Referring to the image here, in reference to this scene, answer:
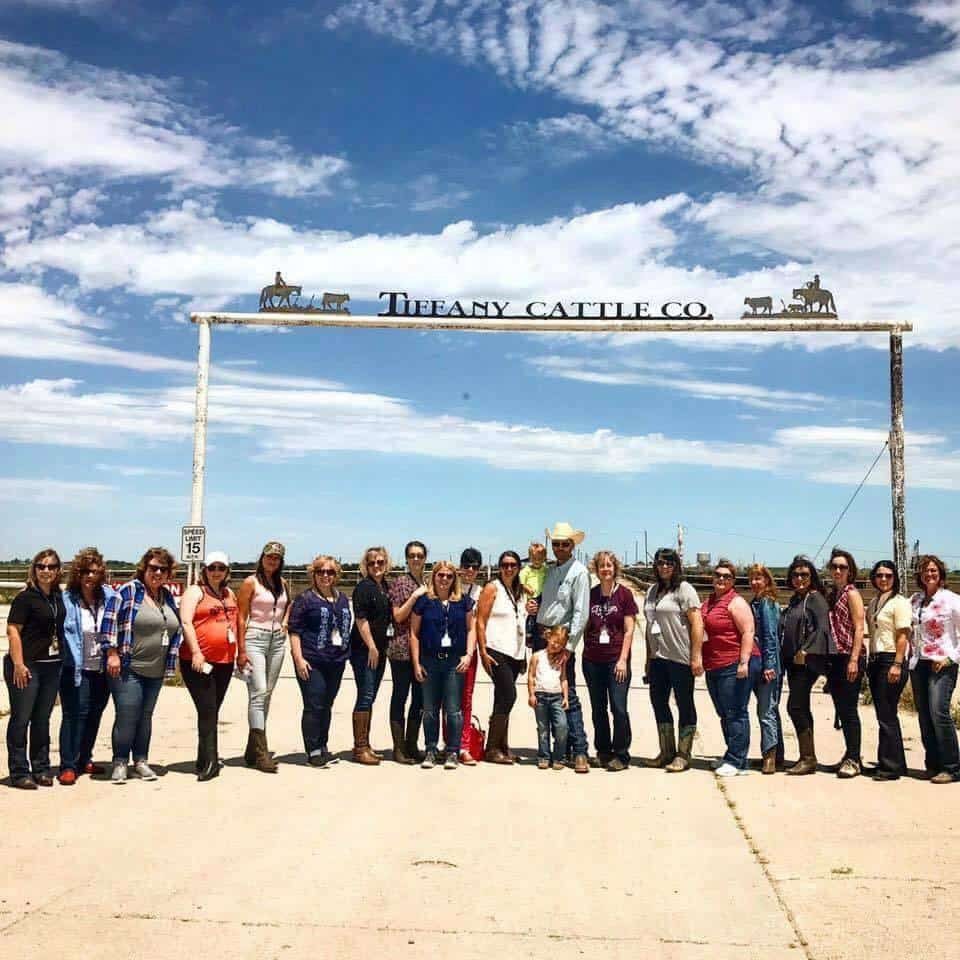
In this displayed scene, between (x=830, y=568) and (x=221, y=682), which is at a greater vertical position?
(x=830, y=568)

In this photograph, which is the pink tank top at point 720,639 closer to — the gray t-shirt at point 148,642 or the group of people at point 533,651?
the group of people at point 533,651

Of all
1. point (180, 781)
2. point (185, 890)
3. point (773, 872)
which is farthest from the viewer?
point (180, 781)

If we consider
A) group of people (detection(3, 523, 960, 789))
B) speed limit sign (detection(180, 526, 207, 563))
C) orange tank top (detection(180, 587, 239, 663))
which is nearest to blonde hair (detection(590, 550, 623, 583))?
group of people (detection(3, 523, 960, 789))

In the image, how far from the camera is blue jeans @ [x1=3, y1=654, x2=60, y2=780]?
23.0 feet

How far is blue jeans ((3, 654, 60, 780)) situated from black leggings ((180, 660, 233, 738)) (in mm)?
883

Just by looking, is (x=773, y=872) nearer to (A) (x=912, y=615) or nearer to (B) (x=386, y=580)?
(A) (x=912, y=615)

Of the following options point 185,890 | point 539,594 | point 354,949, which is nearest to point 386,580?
point 539,594

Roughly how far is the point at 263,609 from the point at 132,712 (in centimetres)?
116

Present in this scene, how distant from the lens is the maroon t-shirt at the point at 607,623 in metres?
7.96

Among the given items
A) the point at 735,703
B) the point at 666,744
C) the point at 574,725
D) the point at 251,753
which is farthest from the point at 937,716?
the point at 251,753

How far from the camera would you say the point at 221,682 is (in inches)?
304

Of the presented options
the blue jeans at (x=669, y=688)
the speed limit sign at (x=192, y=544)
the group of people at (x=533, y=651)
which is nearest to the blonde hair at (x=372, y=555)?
the group of people at (x=533, y=651)

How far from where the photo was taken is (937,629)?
7660 millimetres

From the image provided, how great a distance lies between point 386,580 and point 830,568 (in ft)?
11.1
